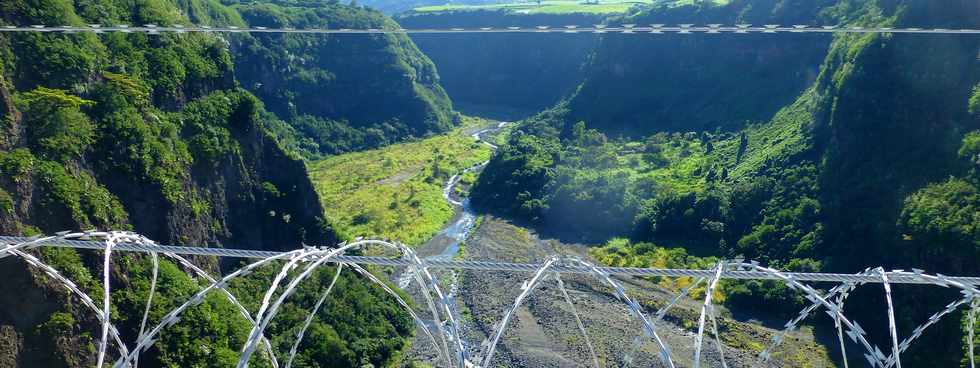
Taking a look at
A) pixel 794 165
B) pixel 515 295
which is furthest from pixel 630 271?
pixel 794 165

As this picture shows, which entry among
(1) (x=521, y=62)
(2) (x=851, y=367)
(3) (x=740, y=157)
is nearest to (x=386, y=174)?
(3) (x=740, y=157)

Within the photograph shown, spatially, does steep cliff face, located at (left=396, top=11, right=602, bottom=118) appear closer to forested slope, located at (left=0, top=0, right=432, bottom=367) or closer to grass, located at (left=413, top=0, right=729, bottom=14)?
grass, located at (left=413, top=0, right=729, bottom=14)

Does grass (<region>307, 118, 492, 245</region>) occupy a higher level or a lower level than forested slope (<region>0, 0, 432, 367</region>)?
lower

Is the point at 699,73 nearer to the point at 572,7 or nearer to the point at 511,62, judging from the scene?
the point at 572,7

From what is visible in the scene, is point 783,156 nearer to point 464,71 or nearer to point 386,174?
point 386,174

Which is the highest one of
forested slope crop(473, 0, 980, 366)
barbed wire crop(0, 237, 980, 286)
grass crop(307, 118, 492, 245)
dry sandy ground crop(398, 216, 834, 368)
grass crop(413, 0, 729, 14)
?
grass crop(413, 0, 729, 14)

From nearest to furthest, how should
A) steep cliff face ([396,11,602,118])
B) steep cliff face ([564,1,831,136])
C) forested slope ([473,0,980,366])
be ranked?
forested slope ([473,0,980,366]), steep cliff face ([564,1,831,136]), steep cliff face ([396,11,602,118])

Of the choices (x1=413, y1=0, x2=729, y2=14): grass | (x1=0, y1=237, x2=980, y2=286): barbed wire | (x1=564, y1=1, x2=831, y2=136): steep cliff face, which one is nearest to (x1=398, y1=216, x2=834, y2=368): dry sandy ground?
(x1=0, y1=237, x2=980, y2=286): barbed wire
